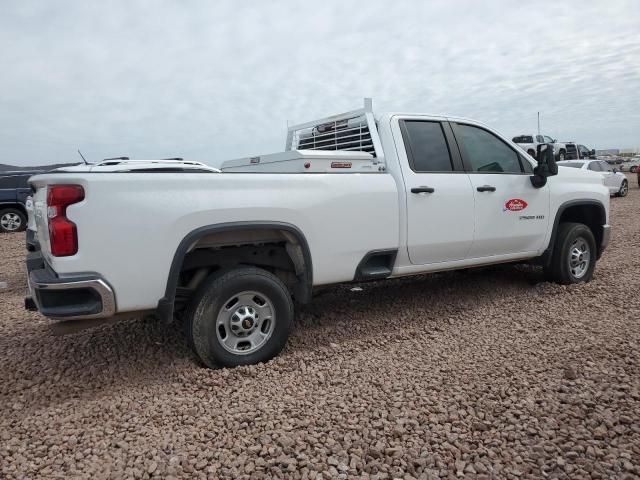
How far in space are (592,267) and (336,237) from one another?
3796 mm

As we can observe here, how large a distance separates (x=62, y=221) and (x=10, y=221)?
12.5 m

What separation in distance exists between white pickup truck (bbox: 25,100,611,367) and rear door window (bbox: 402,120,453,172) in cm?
1

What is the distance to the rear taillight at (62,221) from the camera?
2.95 m

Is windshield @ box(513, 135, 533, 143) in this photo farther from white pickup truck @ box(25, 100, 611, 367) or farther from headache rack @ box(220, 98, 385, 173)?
headache rack @ box(220, 98, 385, 173)

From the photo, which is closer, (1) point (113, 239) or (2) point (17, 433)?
(2) point (17, 433)

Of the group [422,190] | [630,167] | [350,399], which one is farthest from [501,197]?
[630,167]

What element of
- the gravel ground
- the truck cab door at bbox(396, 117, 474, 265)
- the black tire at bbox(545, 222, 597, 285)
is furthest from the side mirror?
the gravel ground

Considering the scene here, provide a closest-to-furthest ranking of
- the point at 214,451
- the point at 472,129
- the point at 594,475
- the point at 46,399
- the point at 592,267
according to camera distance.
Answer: the point at 594,475, the point at 214,451, the point at 46,399, the point at 472,129, the point at 592,267

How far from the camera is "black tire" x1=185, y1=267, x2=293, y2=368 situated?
3.44 metres

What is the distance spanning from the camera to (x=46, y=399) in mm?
3273

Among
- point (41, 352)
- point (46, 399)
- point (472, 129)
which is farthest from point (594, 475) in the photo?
point (41, 352)

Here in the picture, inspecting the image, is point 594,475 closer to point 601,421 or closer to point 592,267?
point 601,421

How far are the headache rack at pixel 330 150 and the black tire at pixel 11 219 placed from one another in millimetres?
10500

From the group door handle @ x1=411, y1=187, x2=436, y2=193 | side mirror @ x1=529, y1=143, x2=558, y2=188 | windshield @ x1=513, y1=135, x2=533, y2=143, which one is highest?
windshield @ x1=513, y1=135, x2=533, y2=143
